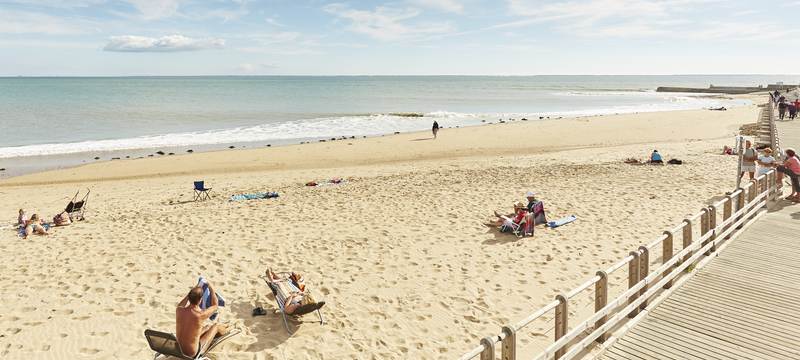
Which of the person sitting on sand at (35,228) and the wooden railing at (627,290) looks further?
the person sitting on sand at (35,228)

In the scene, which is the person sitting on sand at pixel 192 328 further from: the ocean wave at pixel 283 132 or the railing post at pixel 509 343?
the ocean wave at pixel 283 132

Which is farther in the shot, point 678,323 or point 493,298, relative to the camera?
point 493,298

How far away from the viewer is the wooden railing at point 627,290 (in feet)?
17.0

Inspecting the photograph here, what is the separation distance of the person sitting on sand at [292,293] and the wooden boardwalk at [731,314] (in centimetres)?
405

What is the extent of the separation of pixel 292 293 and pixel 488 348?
345 centimetres

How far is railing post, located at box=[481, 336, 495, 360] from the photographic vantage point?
15.7ft

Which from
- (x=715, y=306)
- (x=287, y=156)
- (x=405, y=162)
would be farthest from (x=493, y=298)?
(x=287, y=156)

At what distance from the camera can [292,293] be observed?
7.21 meters

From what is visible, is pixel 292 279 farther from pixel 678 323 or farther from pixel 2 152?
pixel 2 152

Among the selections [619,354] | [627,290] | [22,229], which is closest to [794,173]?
[627,290]

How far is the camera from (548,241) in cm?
1038

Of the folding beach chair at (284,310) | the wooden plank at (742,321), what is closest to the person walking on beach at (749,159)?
the wooden plank at (742,321)

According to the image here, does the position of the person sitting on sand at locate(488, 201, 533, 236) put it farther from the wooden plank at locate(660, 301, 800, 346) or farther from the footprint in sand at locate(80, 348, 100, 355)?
the footprint in sand at locate(80, 348, 100, 355)

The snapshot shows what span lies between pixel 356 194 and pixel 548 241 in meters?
6.83
